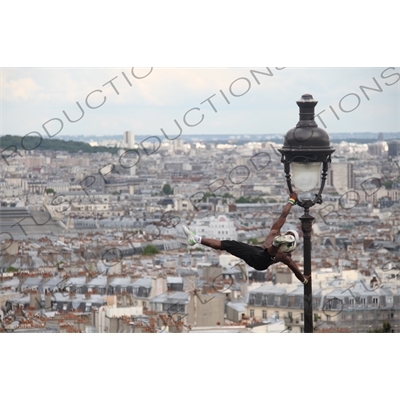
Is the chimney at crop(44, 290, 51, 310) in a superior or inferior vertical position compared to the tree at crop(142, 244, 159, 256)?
inferior

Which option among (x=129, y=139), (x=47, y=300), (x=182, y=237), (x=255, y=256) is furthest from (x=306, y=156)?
(x=129, y=139)

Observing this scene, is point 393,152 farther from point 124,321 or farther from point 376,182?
point 124,321

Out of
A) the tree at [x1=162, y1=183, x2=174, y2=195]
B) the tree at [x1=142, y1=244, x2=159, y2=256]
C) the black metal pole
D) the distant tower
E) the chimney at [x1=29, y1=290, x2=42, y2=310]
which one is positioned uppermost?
the distant tower

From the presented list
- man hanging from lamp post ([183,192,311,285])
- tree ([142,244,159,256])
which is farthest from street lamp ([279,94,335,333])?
tree ([142,244,159,256])

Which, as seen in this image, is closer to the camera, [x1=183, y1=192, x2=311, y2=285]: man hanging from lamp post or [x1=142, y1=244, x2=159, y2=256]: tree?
[x1=183, y1=192, x2=311, y2=285]: man hanging from lamp post

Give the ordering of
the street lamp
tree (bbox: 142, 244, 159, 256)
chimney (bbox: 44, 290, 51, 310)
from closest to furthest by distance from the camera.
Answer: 1. the street lamp
2. chimney (bbox: 44, 290, 51, 310)
3. tree (bbox: 142, 244, 159, 256)

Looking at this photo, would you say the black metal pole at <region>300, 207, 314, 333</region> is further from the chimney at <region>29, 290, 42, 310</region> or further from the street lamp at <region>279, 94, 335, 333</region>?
the chimney at <region>29, 290, 42, 310</region>

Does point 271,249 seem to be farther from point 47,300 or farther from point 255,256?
point 47,300
